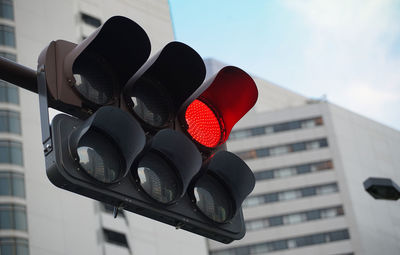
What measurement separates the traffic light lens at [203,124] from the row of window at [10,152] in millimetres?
53766

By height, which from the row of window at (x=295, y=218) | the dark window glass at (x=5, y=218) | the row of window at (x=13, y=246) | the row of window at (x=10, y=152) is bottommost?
the row of window at (x=13, y=246)

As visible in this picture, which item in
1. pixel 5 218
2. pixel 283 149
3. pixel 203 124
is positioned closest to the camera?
pixel 203 124

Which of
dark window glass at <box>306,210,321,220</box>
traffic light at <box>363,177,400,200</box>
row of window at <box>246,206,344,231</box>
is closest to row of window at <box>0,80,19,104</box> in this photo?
row of window at <box>246,206,344,231</box>

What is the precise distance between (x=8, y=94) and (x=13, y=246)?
1263cm

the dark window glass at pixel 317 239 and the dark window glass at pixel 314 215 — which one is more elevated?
the dark window glass at pixel 314 215

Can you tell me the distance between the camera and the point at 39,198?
56656 mm

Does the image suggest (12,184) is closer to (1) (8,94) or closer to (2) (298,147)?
(1) (8,94)

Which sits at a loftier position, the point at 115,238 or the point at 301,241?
the point at 301,241

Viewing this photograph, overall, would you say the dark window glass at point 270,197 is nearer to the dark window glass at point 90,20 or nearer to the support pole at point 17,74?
the dark window glass at point 90,20

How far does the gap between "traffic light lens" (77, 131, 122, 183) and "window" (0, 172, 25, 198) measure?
5317 cm

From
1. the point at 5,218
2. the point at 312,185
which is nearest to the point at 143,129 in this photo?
the point at 5,218

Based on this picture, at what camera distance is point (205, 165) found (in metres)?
3.72

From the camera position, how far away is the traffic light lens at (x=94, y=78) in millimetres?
3387

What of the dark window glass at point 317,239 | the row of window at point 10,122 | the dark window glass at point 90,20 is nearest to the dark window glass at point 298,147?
the dark window glass at point 317,239
